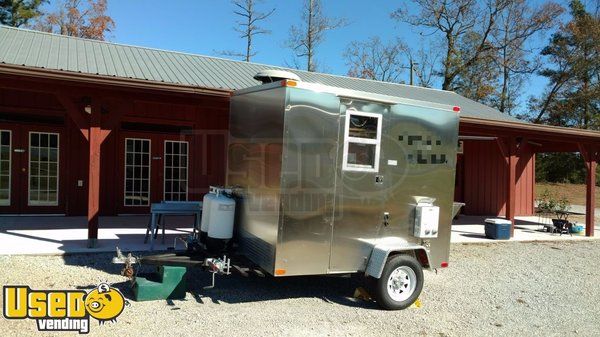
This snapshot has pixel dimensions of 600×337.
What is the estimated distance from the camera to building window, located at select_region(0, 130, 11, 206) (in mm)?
A: 10461

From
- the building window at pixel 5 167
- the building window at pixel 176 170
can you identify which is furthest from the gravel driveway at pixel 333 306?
the building window at pixel 176 170

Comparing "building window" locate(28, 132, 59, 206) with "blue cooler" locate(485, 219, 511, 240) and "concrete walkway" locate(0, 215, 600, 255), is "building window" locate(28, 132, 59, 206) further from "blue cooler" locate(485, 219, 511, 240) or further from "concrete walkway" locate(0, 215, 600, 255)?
"blue cooler" locate(485, 219, 511, 240)

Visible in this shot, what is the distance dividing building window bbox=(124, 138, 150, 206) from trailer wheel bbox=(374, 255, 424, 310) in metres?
7.82

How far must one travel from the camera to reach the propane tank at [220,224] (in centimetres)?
570

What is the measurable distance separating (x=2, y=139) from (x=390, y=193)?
9.19 m

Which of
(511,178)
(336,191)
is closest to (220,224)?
(336,191)

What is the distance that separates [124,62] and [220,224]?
656cm

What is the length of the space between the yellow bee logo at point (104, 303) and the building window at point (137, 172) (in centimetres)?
691

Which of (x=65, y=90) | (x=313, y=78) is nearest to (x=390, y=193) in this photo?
(x=65, y=90)

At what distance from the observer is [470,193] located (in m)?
15.6

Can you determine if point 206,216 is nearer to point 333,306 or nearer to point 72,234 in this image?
point 333,306

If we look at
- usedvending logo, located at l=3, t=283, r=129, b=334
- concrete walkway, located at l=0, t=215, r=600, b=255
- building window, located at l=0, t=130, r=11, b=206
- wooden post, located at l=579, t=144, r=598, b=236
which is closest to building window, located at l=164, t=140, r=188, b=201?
concrete walkway, located at l=0, t=215, r=600, b=255

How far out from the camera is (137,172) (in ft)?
37.8

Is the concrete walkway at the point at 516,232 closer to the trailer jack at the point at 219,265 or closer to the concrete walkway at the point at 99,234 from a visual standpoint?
the concrete walkway at the point at 99,234
